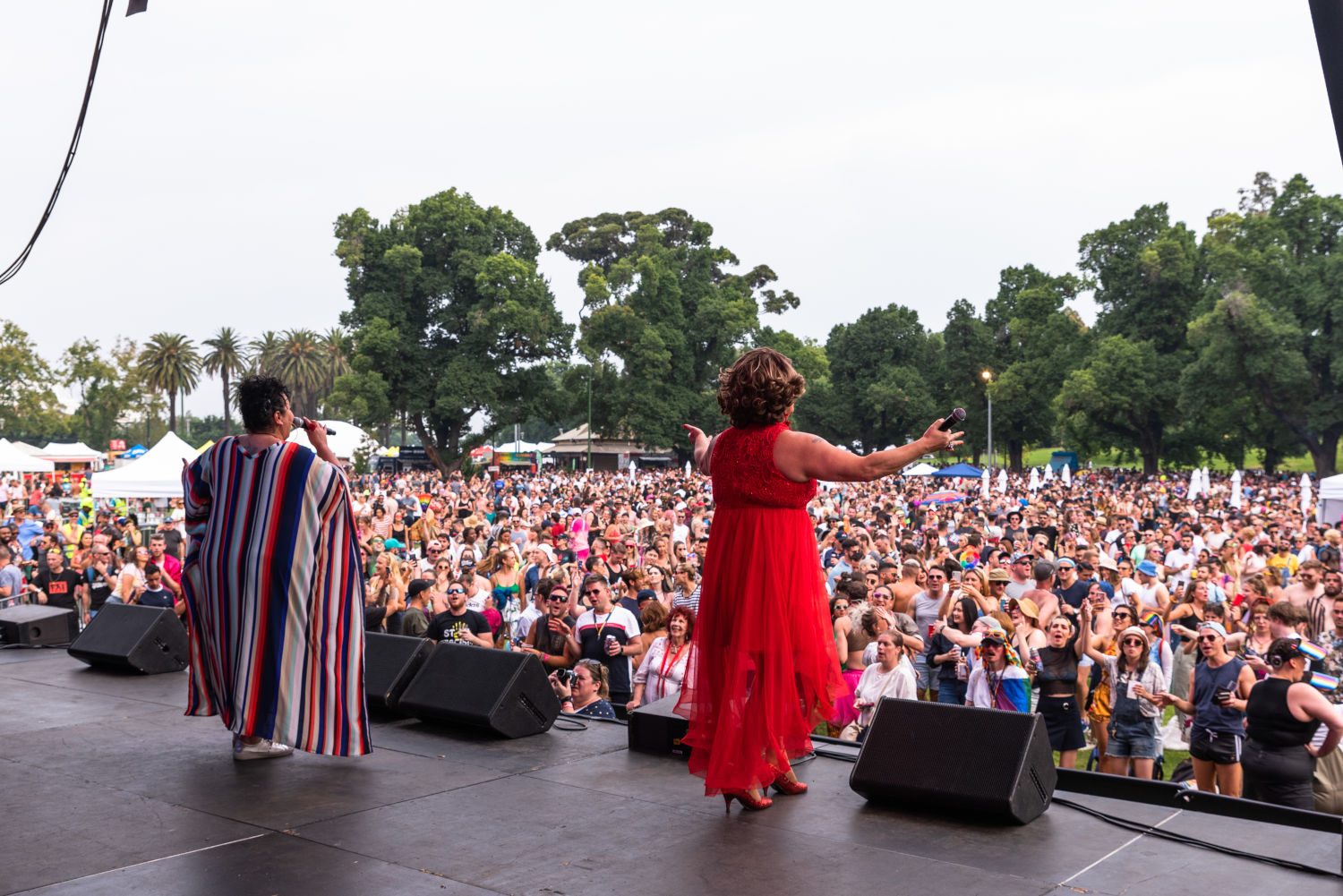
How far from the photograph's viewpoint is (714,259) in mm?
52562

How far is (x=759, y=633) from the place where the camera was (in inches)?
145

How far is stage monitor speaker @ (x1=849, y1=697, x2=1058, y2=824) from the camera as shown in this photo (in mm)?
3637

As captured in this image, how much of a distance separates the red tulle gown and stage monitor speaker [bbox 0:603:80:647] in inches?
236

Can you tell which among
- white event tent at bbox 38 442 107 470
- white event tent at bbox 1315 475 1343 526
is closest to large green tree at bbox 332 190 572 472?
white event tent at bbox 38 442 107 470

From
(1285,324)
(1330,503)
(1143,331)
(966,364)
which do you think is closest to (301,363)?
(966,364)

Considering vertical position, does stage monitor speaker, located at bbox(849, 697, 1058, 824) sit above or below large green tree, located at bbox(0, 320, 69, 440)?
below

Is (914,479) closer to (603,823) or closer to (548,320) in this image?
(548,320)

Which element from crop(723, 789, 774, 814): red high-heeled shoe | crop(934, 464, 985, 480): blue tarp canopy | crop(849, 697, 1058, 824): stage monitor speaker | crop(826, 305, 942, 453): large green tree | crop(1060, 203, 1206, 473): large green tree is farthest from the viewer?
crop(826, 305, 942, 453): large green tree

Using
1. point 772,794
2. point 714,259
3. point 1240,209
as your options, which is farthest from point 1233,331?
point 772,794

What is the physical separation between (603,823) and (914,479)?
27591mm

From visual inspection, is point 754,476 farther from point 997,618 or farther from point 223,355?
point 223,355

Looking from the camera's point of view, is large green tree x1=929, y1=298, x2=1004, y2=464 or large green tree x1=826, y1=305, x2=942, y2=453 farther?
large green tree x1=929, y1=298, x2=1004, y2=464

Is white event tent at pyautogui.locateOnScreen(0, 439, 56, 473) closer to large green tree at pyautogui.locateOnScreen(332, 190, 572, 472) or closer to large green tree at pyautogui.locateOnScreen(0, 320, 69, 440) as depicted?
large green tree at pyautogui.locateOnScreen(332, 190, 572, 472)

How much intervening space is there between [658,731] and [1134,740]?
319 cm
